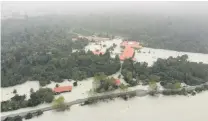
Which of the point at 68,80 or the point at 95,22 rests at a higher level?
the point at 95,22

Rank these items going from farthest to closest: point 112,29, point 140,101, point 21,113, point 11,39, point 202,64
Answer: point 112,29, point 11,39, point 202,64, point 140,101, point 21,113

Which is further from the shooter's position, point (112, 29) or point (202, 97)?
point (112, 29)

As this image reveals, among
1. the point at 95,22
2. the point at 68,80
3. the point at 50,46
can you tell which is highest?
the point at 95,22

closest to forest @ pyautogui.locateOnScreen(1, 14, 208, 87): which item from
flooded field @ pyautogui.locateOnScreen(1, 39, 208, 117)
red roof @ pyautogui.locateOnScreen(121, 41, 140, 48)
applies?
flooded field @ pyautogui.locateOnScreen(1, 39, 208, 117)

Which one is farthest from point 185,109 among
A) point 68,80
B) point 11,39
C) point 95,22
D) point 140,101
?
point 95,22

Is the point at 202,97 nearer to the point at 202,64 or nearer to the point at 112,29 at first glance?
the point at 202,64

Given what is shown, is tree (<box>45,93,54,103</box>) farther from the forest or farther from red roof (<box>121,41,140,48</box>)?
red roof (<box>121,41,140,48</box>)

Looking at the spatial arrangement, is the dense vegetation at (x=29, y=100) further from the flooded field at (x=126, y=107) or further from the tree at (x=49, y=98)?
the flooded field at (x=126, y=107)

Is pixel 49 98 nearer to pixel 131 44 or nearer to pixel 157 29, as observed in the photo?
pixel 131 44
